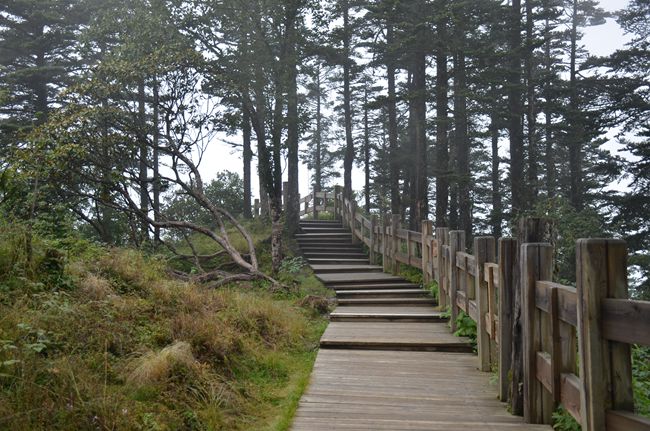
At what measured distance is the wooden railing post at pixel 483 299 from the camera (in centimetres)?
618

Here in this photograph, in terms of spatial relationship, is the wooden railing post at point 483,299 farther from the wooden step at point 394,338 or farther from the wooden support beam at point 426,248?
the wooden support beam at point 426,248

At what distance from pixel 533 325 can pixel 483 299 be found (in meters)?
2.21

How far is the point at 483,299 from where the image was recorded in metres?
6.30

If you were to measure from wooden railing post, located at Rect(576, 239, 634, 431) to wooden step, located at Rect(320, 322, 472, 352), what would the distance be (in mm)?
4625

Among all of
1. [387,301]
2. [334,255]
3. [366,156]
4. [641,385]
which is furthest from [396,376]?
[366,156]

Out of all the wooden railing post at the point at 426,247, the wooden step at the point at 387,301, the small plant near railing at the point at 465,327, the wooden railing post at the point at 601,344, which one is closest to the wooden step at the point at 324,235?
the wooden railing post at the point at 426,247

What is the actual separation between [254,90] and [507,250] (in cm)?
1262

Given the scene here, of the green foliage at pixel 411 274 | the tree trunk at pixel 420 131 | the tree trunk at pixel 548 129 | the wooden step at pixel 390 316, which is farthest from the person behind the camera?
the tree trunk at pixel 548 129

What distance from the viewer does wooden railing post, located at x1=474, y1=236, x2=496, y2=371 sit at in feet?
20.3

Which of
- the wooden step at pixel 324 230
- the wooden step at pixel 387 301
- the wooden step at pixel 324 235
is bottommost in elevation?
the wooden step at pixel 387 301

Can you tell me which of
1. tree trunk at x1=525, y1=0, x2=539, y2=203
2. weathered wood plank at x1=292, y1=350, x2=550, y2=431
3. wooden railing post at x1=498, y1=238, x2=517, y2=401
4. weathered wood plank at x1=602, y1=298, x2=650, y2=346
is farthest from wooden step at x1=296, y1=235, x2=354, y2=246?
weathered wood plank at x1=602, y1=298, x2=650, y2=346

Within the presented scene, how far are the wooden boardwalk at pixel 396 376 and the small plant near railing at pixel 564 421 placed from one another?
0.10m

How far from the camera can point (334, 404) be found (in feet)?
15.5

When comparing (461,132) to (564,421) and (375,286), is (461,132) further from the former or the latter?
(564,421)
